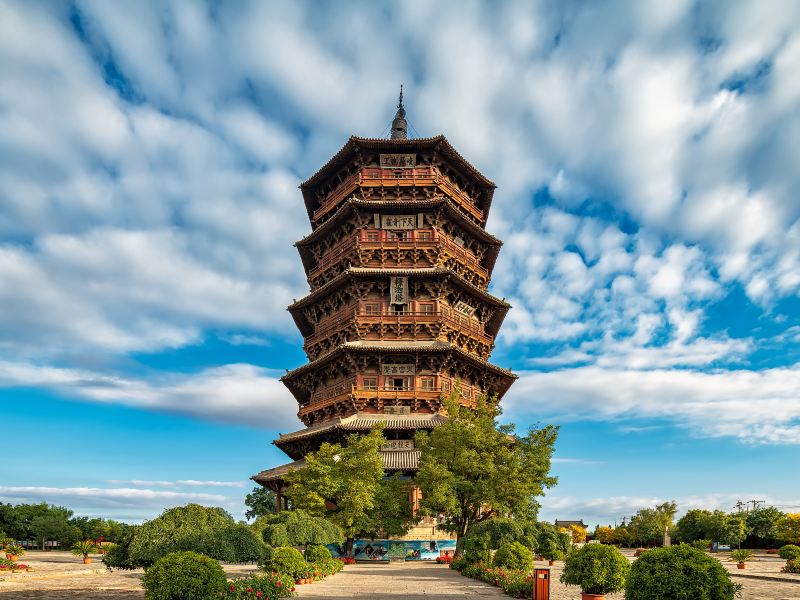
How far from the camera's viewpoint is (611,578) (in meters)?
14.5

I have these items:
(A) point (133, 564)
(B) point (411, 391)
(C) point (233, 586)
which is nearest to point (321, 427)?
(B) point (411, 391)

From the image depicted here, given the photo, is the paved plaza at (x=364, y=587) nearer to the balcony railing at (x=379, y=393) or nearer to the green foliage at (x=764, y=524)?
the balcony railing at (x=379, y=393)

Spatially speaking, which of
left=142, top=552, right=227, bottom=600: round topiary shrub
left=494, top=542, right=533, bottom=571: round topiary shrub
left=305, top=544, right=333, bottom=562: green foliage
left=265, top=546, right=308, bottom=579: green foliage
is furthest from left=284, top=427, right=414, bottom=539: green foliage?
left=142, top=552, right=227, bottom=600: round topiary shrub

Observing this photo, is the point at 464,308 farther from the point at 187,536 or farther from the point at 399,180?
the point at 187,536

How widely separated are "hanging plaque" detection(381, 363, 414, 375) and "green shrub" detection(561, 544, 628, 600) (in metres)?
22.5

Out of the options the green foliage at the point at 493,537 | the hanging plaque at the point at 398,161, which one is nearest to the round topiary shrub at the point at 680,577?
the green foliage at the point at 493,537

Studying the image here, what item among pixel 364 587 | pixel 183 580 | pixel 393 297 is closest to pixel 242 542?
pixel 364 587

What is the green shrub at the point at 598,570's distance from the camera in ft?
47.4

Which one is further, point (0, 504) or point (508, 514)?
point (0, 504)

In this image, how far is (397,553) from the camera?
31.4 metres

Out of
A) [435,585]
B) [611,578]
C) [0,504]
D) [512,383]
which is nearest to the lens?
[611,578]

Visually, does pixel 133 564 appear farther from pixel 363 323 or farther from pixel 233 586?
pixel 363 323

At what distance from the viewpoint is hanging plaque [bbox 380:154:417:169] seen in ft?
139

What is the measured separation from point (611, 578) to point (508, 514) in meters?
15.5
